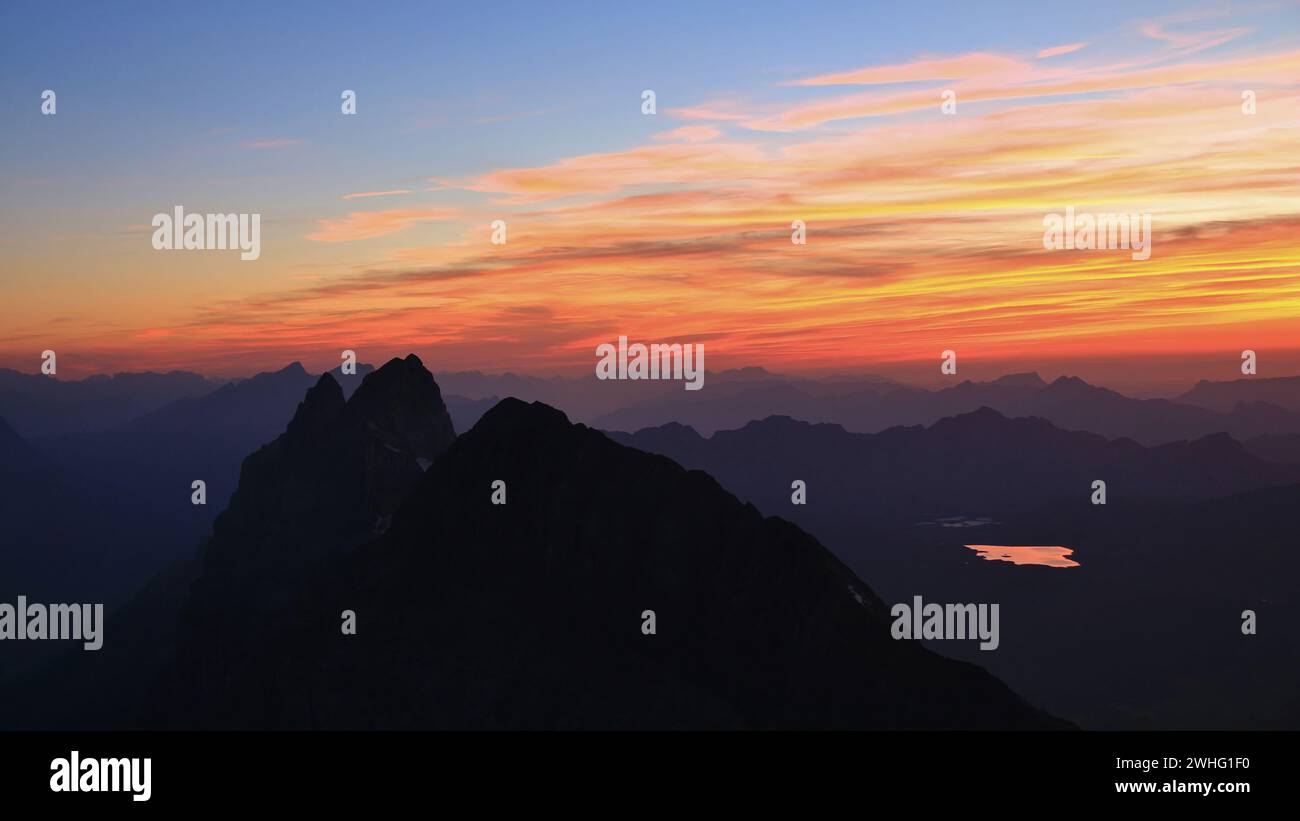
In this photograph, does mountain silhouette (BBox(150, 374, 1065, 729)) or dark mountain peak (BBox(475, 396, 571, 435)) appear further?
dark mountain peak (BBox(475, 396, 571, 435))

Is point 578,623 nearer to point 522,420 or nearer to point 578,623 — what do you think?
point 578,623

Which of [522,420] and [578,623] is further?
[522,420]

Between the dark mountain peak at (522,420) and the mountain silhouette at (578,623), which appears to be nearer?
the mountain silhouette at (578,623)

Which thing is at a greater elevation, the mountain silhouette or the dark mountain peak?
the dark mountain peak

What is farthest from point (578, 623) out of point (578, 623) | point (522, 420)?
point (522, 420)

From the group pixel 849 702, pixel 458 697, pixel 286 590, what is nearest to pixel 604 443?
pixel 458 697

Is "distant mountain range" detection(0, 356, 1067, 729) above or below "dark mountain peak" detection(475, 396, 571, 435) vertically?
below
